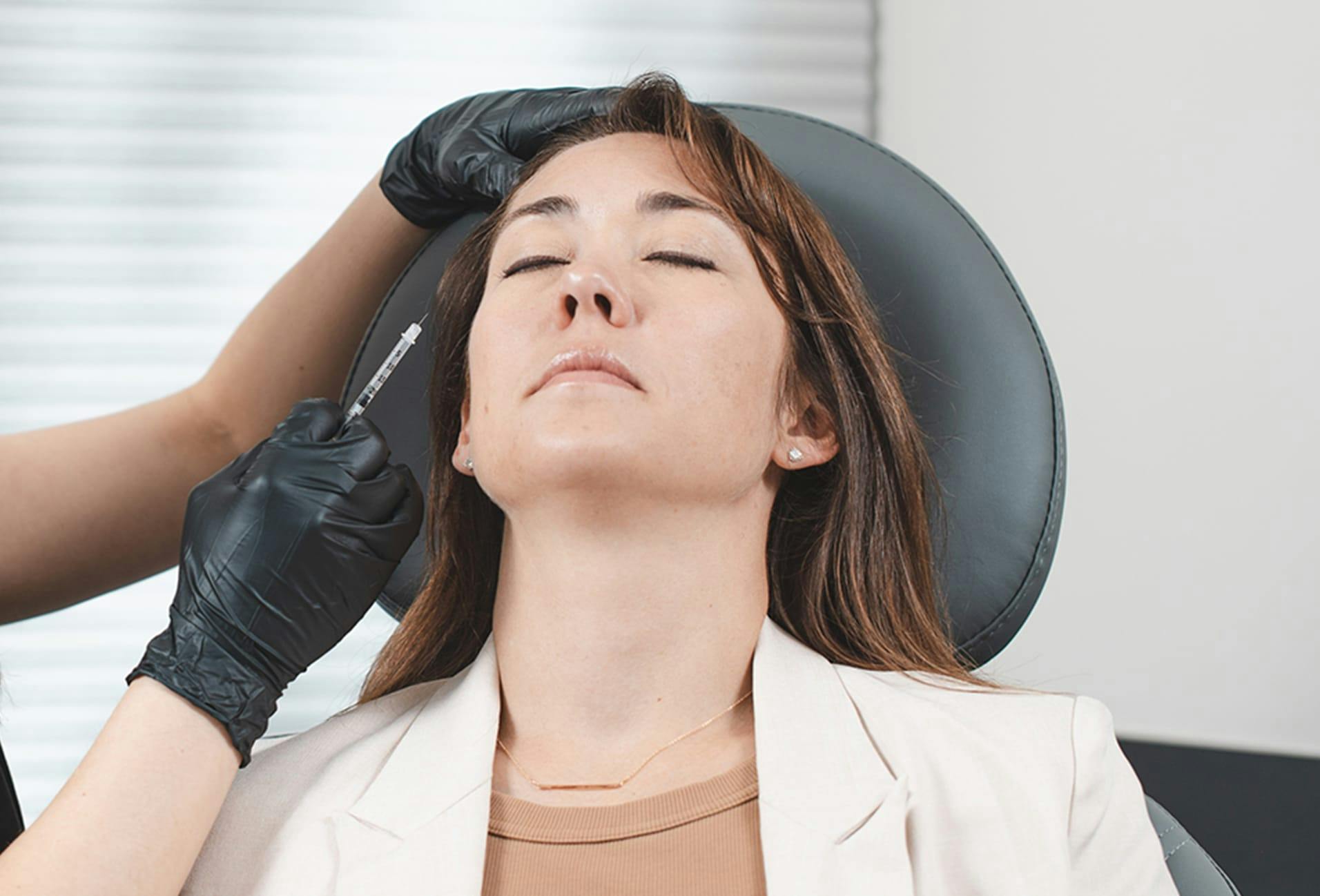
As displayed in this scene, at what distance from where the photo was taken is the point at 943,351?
1.29 meters

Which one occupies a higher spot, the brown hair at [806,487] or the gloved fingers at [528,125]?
the gloved fingers at [528,125]

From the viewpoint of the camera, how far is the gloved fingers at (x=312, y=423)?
119 centimetres

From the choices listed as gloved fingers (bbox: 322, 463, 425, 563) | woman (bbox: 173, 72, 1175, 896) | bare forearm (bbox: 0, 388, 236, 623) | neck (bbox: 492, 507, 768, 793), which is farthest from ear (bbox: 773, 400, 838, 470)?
bare forearm (bbox: 0, 388, 236, 623)

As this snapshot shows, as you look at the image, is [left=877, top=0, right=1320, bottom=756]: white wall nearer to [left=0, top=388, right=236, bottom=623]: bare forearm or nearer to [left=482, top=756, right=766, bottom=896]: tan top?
[left=482, top=756, right=766, bottom=896]: tan top

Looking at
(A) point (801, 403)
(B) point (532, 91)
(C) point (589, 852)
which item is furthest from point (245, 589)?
(B) point (532, 91)

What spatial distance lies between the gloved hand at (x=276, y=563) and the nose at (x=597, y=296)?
269mm

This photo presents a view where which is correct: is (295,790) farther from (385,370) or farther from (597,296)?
(597,296)

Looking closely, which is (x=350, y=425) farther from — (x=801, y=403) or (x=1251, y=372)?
(x=1251, y=372)

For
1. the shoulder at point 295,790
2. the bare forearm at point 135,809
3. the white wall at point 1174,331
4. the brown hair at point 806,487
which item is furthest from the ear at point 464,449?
the white wall at point 1174,331

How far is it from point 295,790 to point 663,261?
0.63 meters

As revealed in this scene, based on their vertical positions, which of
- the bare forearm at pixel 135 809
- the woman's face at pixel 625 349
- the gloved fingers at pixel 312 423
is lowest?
the bare forearm at pixel 135 809

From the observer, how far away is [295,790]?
3.72 ft

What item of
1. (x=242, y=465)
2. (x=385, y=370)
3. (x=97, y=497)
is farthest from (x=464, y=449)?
(x=97, y=497)

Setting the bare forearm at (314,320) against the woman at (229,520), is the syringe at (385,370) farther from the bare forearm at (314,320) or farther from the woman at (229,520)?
the bare forearm at (314,320)
